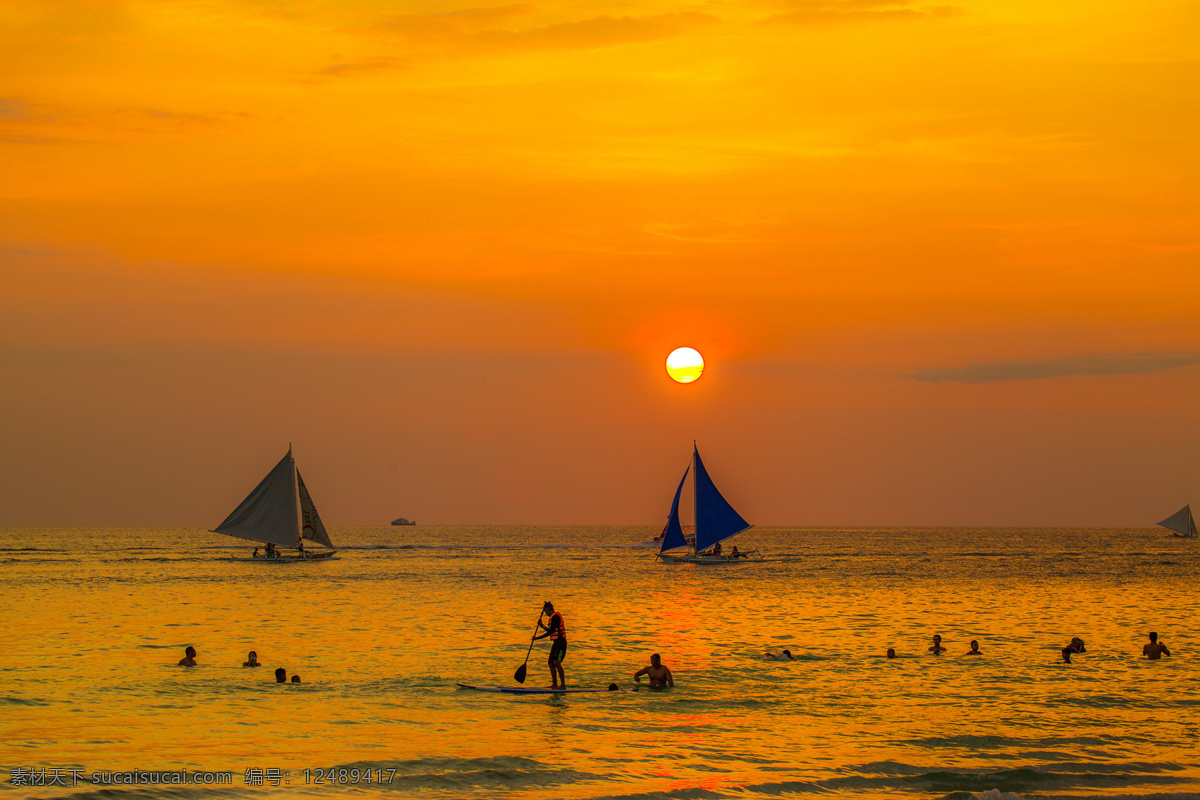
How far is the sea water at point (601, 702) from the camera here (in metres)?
21.2

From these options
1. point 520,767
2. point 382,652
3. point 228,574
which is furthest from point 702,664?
point 228,574

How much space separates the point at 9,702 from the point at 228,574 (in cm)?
7024

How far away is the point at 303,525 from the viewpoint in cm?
10462

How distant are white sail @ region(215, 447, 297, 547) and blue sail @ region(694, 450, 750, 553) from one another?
1446 inches

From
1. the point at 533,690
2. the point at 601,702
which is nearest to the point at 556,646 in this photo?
the point at 533,690

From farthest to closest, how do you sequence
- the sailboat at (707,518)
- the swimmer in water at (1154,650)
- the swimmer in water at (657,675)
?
the sailboat at (707,518), the swimmer in water at (1154,650), the swimmer in water at (657,675)

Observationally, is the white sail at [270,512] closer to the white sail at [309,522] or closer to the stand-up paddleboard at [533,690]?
the white sail at [309,522]

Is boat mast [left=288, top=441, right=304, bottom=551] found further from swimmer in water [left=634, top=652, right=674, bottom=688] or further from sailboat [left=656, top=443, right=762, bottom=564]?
swimmer in water [left=634, top=652, right=674, bottom=688]

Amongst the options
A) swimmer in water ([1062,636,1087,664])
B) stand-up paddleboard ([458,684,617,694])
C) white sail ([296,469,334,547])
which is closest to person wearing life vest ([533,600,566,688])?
stand-up paddleboard ([458,684,617,694])

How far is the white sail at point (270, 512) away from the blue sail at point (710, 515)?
36.7m

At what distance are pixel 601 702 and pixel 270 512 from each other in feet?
252

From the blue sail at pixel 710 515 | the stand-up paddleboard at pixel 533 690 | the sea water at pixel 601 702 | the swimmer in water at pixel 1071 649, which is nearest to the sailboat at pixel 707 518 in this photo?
the blue sail at pixel 710 515

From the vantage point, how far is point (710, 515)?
9431 centimetres

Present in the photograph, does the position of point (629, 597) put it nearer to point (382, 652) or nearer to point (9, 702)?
point (382, 652)
